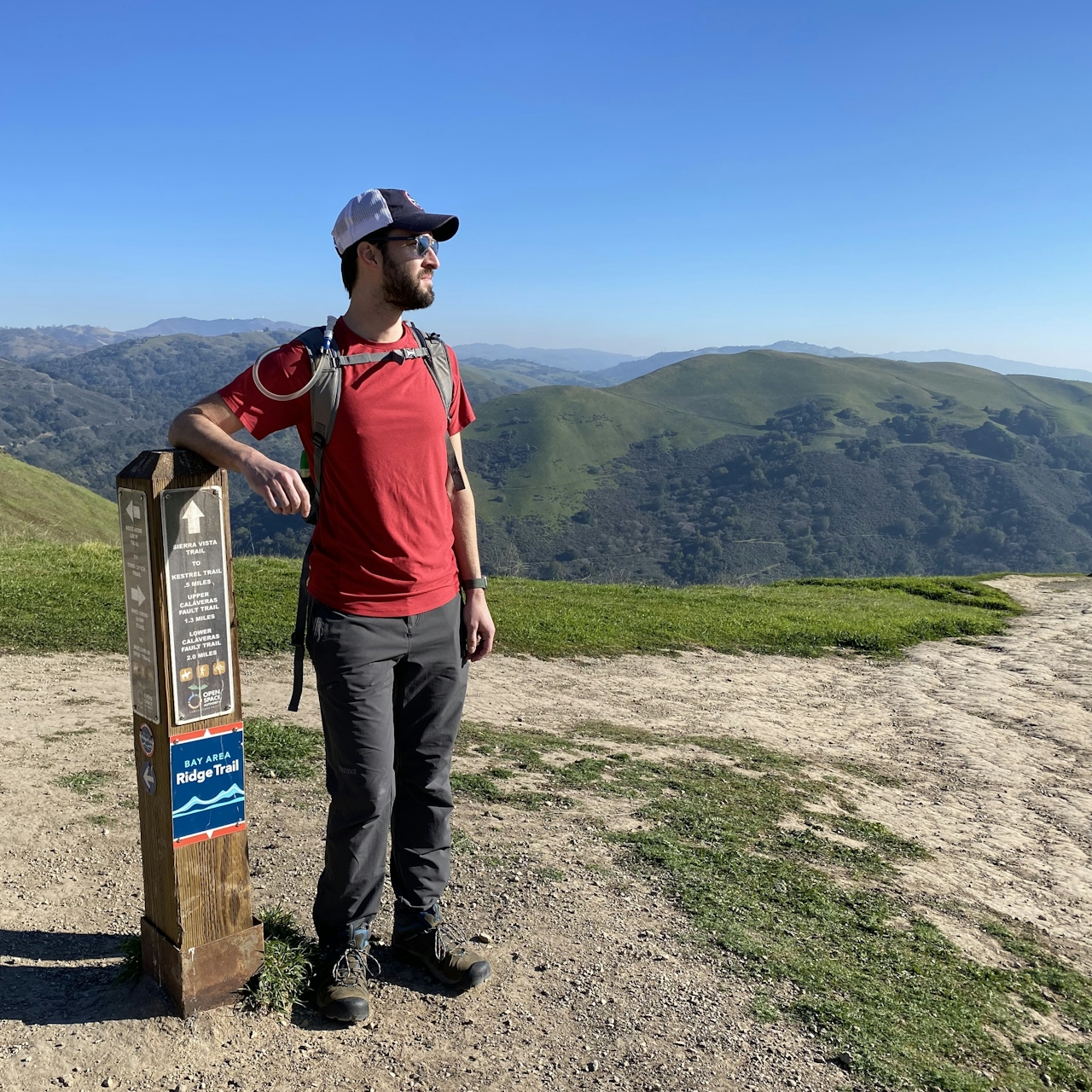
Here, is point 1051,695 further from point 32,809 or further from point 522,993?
point 32,809

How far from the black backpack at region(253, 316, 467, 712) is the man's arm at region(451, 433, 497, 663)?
0.27m

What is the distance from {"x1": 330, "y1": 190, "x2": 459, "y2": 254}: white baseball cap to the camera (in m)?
3.51

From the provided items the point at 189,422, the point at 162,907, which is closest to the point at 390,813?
the point at 162,907

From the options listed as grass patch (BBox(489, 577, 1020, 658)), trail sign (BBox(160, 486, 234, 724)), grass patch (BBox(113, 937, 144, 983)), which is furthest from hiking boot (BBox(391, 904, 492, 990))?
grass patch (BBox(489, 577, 1020, 658))

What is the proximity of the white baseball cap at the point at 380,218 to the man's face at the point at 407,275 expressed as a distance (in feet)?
0.24

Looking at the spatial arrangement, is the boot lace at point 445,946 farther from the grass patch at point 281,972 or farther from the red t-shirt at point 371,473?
the red t-shirt at point 371,473

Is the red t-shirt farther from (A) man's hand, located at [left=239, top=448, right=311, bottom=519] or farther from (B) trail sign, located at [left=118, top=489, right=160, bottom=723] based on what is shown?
(B) trail sign, located at [left=118, top=489, right=160, bottom=723]

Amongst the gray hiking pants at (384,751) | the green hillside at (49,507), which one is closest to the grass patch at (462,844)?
the gray hiking pants at (384,751)

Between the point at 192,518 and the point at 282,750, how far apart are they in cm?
423

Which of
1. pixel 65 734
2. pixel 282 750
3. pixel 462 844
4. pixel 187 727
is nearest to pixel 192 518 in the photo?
pixel 187 727

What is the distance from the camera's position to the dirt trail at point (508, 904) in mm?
A: 3592

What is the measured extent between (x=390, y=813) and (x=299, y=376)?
5.98 ft

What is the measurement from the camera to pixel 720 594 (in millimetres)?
22219

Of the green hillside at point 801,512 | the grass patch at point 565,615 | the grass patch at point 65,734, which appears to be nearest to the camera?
the grass patch at point 65,734
